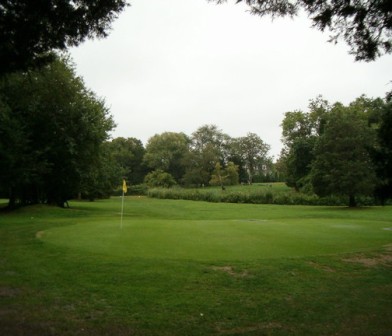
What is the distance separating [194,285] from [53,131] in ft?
79.2

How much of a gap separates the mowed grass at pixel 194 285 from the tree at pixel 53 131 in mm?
13874

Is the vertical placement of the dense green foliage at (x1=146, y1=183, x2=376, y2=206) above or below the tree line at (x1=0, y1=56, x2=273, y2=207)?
below

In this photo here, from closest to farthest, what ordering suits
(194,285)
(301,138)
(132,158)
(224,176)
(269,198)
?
(194,285)
(269,198)
(301,138)
(224,176)
(132,158)

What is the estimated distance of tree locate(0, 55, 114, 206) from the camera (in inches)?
1009

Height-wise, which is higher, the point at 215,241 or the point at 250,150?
the point at 250,150

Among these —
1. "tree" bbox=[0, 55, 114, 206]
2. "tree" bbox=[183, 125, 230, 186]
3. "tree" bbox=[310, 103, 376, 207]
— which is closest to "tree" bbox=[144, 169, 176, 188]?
"tree" bbox=[183, 125, 230, 186]

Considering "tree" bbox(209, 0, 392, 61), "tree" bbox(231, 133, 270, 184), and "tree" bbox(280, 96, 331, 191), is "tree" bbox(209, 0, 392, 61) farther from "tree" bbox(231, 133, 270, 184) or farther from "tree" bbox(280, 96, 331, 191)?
"tree" bbox(231, 133, 270, 184)

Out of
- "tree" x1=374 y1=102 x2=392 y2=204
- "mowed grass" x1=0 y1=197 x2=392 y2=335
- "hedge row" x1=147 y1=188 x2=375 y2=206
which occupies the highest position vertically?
"tree" x1=374 y1=102 x2=392 y2=204

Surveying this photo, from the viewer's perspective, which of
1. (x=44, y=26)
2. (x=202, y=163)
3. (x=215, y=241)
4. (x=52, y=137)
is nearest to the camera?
(x=44, y=26)

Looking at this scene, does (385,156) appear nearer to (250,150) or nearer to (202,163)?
(202,163)

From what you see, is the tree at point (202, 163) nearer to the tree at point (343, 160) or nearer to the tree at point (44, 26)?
the tree at point (343, 160)

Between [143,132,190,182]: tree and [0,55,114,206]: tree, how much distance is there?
66911 mm

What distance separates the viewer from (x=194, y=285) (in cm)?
794

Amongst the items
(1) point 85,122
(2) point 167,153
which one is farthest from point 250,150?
(1) point 85,122
